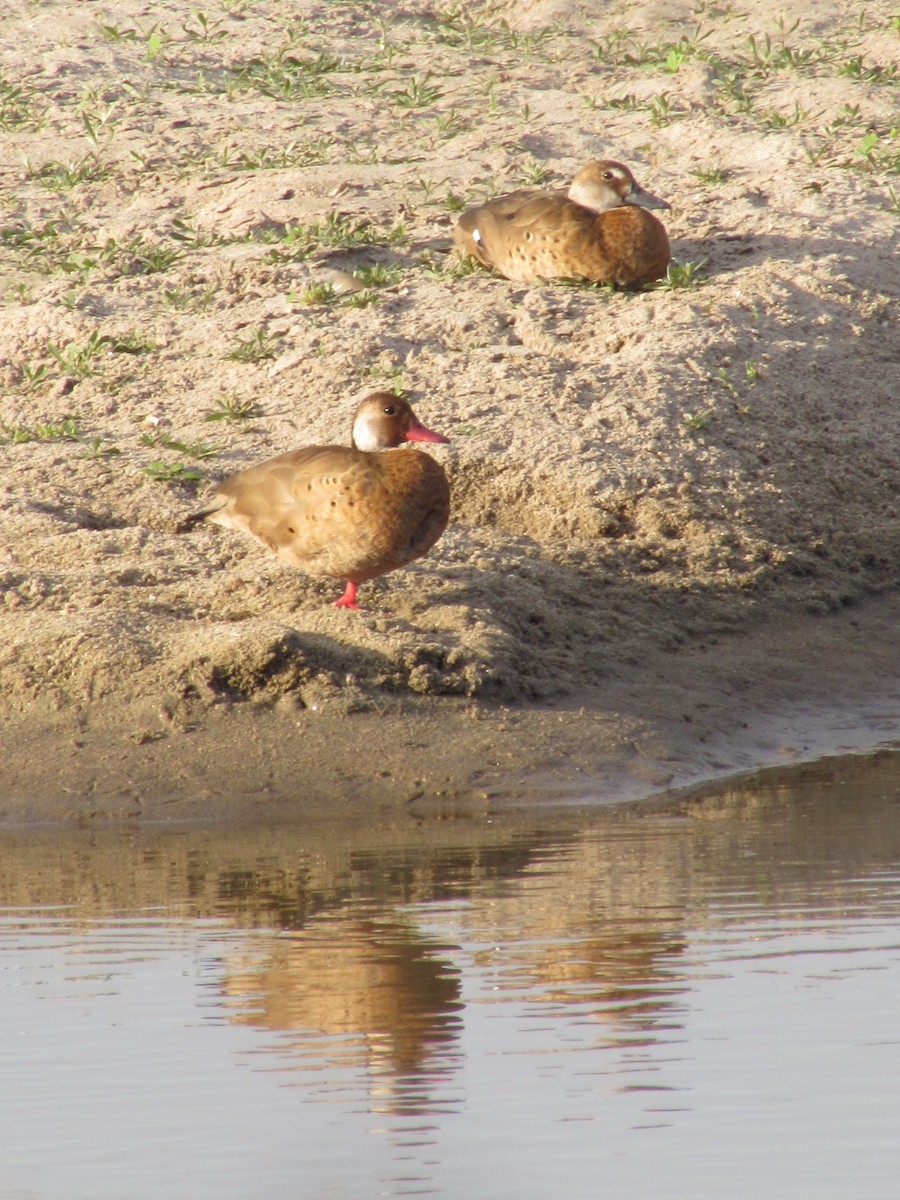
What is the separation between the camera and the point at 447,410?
8922 mm

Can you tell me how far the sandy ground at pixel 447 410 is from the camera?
696 cm

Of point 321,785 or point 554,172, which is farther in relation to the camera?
point 554,172

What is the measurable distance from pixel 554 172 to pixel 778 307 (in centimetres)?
243

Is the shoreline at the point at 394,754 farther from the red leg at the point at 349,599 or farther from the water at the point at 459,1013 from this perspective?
the red leg at the point at 349,599

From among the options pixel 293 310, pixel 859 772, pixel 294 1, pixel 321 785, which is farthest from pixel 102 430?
pixel 294 1

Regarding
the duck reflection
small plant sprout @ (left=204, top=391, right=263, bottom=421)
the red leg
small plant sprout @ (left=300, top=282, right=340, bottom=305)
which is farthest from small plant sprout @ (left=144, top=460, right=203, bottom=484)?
the duck reflection

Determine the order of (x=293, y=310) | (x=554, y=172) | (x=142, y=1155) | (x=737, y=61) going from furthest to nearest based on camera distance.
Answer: (x=737, y=61) < (x=554, y=172) < (x=293, y=310) < (x=142, y=1155)

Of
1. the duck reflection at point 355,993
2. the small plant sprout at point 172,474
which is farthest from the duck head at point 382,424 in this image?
the duck reflection at point 355,993

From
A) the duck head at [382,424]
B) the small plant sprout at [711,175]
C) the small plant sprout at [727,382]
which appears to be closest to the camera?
the duck head at [382,424]

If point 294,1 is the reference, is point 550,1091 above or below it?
below

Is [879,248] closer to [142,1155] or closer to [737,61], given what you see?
[737,61]

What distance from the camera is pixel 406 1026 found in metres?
4.11

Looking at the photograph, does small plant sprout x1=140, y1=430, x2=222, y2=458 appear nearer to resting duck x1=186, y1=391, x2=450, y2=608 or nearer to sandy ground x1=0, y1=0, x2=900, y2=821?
sandy ground x1=0, y1=0, x2=900, y2=821

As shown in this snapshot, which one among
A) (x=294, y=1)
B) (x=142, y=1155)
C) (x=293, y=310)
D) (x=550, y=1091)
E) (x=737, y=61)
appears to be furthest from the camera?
(x=294, y=1)
